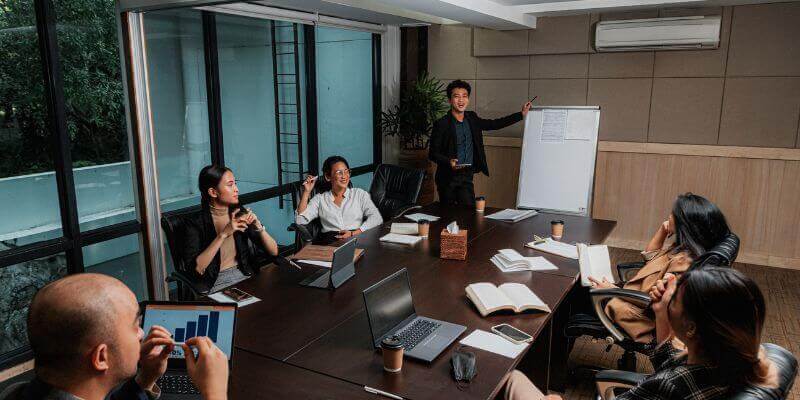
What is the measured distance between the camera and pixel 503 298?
104 inches

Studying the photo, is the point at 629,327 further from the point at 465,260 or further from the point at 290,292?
the point at 290,292

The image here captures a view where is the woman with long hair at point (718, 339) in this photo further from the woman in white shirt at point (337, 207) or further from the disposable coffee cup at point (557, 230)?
the woman in white shirt at point (337, 207)

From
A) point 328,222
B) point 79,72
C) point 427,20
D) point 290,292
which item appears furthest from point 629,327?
point 427,20

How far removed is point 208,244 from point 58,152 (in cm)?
132

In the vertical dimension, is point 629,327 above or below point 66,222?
below

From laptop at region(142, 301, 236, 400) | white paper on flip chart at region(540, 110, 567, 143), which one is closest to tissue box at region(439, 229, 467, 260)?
laptop at region(142, 301, 236, 400)

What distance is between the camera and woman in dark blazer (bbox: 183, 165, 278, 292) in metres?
3.30

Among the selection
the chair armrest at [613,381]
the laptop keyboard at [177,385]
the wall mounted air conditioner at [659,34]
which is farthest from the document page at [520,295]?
the wall mounted air conditioner at [659,34]

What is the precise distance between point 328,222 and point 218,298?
1.79m

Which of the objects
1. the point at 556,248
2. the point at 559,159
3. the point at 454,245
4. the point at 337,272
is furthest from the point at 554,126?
the point at 337,272

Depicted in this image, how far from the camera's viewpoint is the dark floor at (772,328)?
3.46m

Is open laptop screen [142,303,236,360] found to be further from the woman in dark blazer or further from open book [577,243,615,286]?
open book [577,243,615,286]

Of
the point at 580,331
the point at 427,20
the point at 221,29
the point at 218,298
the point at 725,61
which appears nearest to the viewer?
the point at 218,298

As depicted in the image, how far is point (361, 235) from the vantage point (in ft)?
12.8
